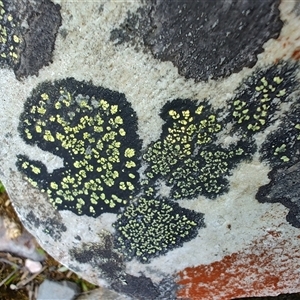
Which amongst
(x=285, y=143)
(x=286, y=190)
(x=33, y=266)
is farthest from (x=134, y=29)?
(x=33, y=266)

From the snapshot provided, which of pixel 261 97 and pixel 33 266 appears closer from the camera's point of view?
pixel 261 97

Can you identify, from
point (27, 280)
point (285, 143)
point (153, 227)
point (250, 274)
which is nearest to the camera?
point (285, 143)

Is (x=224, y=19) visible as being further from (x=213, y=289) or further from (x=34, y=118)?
(x=213, y=289)

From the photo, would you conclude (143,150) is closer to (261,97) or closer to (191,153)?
(191,153)

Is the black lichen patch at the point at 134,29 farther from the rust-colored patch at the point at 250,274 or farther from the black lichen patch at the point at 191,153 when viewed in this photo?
the rust-colored patch at the point at 250,274

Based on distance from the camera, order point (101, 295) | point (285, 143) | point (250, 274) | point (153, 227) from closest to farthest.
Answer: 1. point (285, 143)
2. point (153, 227)
3. point (250, 274)
4. point (101, 295)

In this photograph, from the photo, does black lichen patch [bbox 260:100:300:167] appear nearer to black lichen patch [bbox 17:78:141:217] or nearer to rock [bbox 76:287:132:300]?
black lichen patch [bbox 17:78:141:217]

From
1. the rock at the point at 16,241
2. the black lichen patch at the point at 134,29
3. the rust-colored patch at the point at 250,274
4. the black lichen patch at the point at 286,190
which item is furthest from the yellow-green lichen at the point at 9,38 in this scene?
the rock at the point at 16,241

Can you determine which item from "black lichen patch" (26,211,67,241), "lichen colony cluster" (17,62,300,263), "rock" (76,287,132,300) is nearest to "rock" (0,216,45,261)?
"rock" (76,287,132,300)
